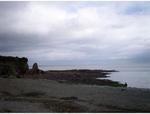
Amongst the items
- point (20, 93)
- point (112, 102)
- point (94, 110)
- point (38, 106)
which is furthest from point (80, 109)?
point (20, 93)

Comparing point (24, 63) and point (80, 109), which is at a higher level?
point (24, 63)

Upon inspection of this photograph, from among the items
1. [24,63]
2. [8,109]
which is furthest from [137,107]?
[24,63]

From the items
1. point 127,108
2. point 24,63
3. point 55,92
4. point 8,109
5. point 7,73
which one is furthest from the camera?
point 24,63

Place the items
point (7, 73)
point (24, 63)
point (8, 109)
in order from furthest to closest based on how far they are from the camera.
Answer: point (24, 63)
point (7, 73)
point (8, 109)

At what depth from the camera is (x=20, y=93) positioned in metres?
17.7

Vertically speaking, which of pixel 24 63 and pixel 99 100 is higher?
→ pixel 24 63

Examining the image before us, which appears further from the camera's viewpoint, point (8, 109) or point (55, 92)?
point (55, 92)

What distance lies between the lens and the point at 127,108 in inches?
510

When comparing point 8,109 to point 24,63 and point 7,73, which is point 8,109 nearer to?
point 7,73

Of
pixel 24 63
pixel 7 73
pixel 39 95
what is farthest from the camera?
pixel 24 63

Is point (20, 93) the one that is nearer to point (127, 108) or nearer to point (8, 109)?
point (8, 109)

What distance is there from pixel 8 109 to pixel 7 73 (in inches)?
789

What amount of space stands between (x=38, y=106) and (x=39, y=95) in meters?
4.64

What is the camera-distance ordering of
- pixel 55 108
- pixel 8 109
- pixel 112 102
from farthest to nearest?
pixel 112 102, pixel 55 108, pixel 8 109
